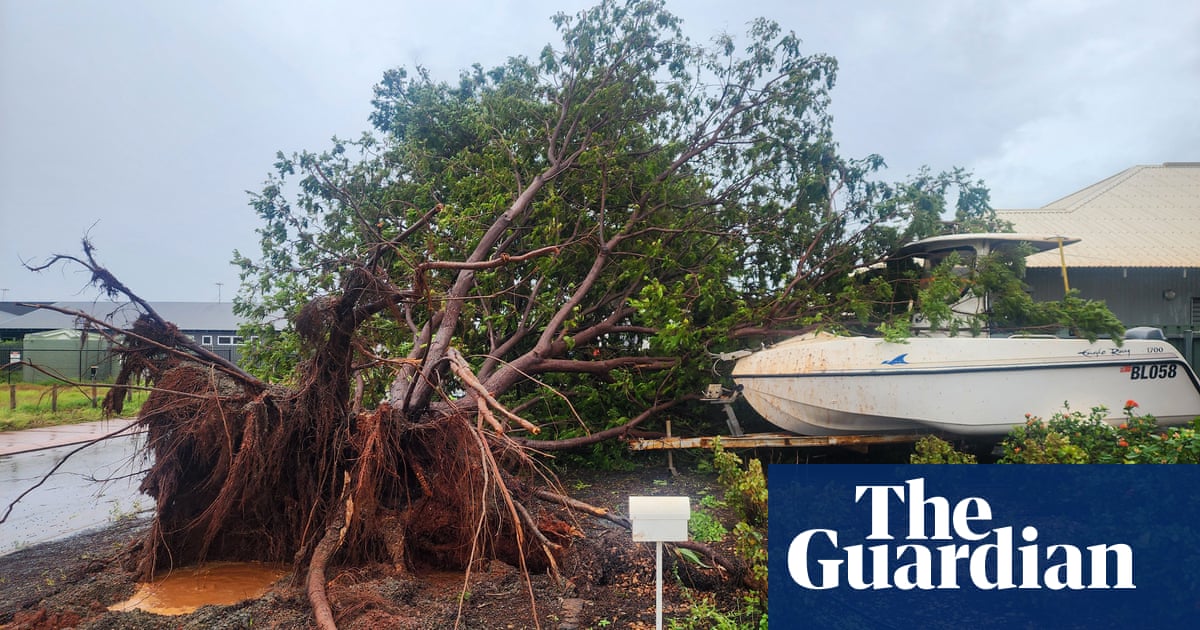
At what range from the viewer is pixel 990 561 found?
4262 millimetres

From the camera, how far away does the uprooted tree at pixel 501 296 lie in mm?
4949

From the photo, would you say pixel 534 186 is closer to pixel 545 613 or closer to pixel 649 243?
pixel 649 243

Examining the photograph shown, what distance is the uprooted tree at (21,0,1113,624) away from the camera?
4.95 m

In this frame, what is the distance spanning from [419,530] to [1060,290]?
944 cm

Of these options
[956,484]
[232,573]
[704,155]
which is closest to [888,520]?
[956,484]

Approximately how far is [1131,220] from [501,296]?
29.6ft

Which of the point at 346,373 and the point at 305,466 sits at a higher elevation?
the point at 346,373

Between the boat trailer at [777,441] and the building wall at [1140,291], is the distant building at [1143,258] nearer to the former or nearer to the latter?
the building wall at [1140,291]

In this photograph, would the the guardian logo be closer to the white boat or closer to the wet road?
the white boat

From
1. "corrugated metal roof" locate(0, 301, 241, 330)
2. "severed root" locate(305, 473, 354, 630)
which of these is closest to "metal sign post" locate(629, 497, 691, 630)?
"severed root" locate(305, 473, 354, 630)

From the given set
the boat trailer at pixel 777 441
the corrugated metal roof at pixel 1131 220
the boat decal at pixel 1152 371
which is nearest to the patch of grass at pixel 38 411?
the boat trailer at pixel 777 441

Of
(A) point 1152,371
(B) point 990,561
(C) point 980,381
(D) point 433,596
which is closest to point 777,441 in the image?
(C) point 980,381

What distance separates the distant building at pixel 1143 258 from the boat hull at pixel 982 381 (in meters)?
2.95

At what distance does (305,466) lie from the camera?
518 centimetres
